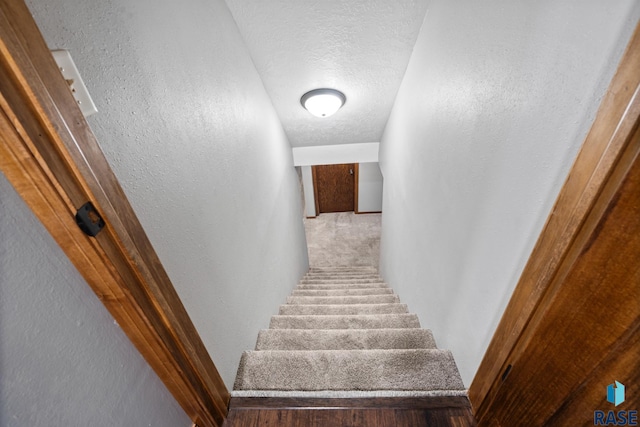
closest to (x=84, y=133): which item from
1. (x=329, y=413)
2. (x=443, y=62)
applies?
(x=329, y=413)

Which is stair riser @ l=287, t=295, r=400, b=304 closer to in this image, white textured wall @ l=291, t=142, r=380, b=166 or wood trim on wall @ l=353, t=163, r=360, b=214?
white textured wall @ l=291, t=142, r=380, b=166

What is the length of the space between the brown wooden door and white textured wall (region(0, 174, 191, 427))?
17.8ft

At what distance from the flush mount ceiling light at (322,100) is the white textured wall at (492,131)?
729 millimetres

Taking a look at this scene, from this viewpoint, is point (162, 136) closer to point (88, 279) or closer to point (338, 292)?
point (88, 279)

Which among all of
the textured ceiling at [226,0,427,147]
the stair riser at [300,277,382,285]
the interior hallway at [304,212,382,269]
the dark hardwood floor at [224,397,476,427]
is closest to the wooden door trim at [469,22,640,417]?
the dark hardwood floor at [224,397,476,427]

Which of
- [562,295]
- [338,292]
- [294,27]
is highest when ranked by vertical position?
[294,27]

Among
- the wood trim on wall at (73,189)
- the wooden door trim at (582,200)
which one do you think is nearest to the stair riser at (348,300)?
the wooden door trim at (582,200)

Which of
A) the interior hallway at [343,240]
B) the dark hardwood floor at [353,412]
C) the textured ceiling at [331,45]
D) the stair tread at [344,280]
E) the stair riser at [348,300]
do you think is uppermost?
the textured ceiling at [331,45]

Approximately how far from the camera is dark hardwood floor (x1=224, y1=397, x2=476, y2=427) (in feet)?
2.94

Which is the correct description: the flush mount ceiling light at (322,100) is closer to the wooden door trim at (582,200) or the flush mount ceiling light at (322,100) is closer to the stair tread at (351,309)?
the stair tread at (351,309)

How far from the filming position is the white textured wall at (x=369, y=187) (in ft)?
19.0

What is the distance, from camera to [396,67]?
6.01 ft

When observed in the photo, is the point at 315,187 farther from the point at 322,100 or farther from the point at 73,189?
the point at 73,189

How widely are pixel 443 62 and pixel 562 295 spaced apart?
1072mm
